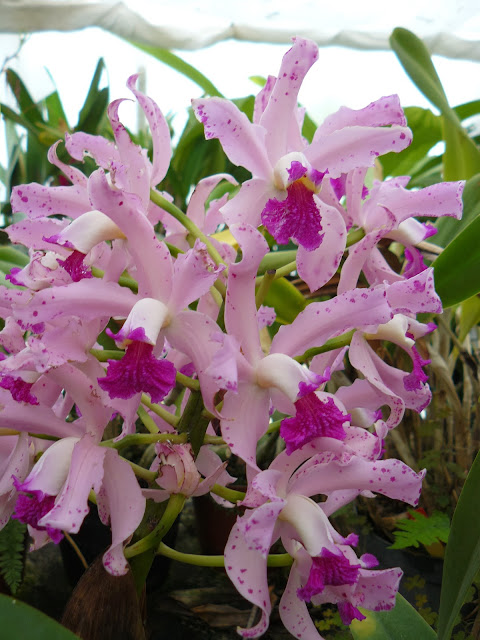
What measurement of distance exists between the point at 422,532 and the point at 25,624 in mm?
575

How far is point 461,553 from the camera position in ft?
1.56

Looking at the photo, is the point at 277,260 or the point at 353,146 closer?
the point at 353,146

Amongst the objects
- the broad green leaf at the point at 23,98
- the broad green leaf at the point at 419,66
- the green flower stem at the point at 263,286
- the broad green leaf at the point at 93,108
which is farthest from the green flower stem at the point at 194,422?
the broad green leaf at the point at 23,98

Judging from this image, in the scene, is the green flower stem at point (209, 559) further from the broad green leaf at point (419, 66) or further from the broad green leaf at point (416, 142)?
the broad green leaf at point (416, 142)

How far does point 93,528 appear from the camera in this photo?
38.4 inches

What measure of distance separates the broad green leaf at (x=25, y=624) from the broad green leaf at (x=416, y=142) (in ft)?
3.73

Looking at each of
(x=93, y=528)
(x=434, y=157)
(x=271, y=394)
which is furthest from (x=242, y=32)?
(x=271, y=394)

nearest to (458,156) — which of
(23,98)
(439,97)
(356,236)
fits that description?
(439,97)

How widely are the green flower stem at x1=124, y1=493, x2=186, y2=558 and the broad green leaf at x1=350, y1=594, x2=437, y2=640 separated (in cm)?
21

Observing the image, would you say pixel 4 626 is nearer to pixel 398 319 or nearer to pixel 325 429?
pixel 325 429

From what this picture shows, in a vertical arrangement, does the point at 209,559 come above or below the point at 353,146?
below

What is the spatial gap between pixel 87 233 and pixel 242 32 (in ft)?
7.12

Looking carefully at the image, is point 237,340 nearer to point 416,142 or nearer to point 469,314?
point 469,314

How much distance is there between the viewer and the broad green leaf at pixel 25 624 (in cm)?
35
